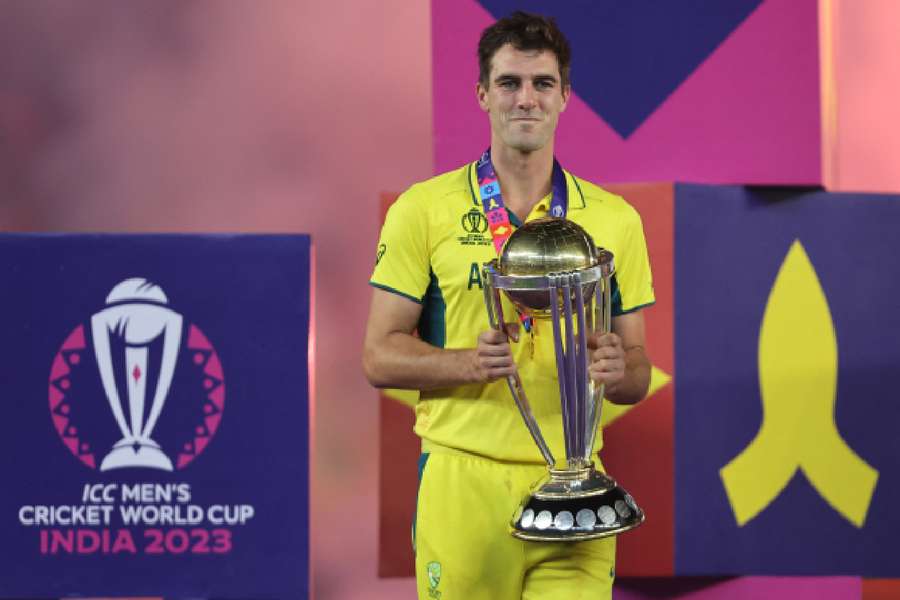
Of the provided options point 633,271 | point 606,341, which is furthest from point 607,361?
point 633,271

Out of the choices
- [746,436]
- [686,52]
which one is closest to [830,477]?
[746,436]

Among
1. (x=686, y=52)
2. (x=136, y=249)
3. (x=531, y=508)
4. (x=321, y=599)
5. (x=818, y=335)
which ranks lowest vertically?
(x=321, y=599)

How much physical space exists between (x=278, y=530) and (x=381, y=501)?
0.31m

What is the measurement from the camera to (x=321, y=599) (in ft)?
13.1

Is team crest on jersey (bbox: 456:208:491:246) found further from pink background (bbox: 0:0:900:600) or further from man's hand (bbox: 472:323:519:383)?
pink background (bbox: 0:0:900:600)

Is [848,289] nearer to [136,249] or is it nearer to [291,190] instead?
[291,190]

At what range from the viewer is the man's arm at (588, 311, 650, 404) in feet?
8.18

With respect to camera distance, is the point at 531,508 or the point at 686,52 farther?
the point at 686,52

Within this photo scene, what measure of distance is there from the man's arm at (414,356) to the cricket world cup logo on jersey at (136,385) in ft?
3.32

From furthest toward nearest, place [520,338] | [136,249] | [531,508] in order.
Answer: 1. [136,249]
2. [520,338]
3. [531,508]

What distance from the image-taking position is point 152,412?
3.62m

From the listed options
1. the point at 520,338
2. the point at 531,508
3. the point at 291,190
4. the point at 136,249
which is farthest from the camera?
the point at 291,190

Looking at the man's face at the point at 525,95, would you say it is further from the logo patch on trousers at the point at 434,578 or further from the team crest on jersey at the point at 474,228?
the logo patch on trousers at the point at 434,578

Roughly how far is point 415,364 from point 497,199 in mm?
405
